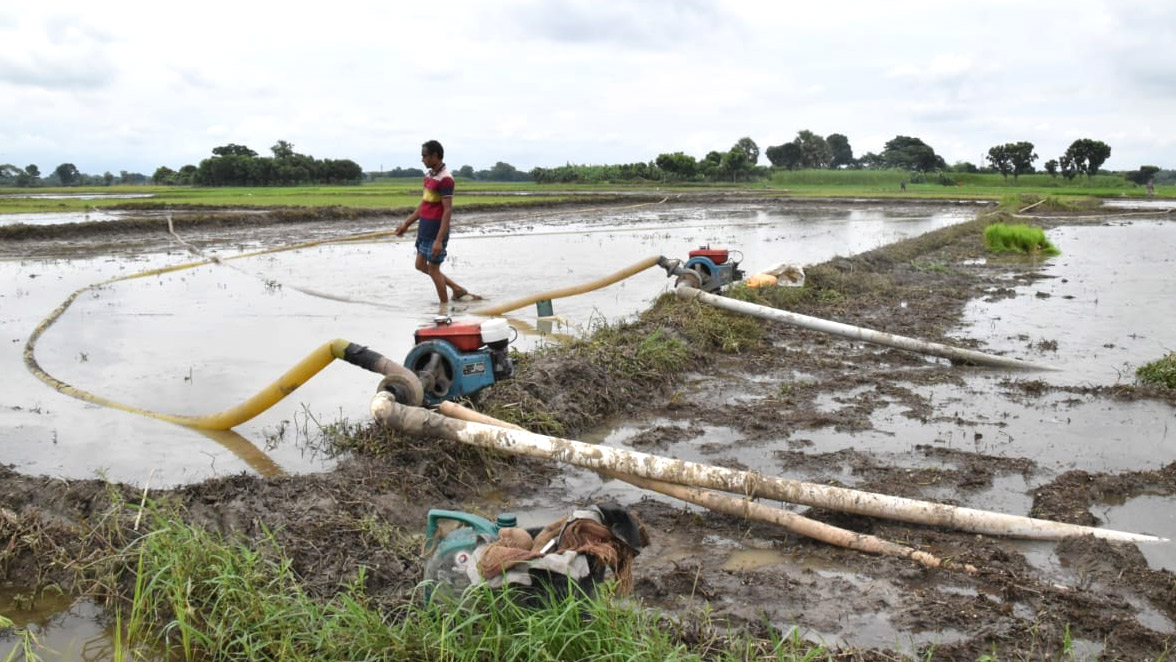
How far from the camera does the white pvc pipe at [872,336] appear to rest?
279 inches

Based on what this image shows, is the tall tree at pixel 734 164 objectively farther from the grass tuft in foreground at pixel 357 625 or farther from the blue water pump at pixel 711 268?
the grass tuft in foreground at pixel 357 625

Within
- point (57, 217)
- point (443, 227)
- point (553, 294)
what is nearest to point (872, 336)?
point (553, 294)

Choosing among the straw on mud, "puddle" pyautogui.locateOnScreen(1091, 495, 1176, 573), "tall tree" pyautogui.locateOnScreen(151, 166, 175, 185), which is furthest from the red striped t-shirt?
"tall tree" pyautogui.locateOnScreen(151, 166, 175, 185)

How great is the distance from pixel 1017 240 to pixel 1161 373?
11.5m

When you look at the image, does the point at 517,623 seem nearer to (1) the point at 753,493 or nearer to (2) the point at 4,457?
(1) the point at 753,493

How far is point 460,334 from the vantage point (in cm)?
491

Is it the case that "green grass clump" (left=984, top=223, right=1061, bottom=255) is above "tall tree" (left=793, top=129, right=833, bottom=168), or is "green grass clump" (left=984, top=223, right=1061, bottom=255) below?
below

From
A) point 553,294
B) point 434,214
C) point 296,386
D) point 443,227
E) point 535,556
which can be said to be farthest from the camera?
point 434,214

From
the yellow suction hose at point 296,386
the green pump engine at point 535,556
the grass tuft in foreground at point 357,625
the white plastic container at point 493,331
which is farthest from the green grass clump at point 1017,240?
the green pump engine at point 535,556

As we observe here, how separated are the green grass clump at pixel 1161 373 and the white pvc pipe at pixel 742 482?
318 centimetres

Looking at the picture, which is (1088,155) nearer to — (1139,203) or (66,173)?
(1139,203)

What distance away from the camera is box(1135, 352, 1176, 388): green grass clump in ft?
20.9

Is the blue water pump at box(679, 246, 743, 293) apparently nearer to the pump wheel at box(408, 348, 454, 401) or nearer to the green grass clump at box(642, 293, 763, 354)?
the green grass clump at box(642, 293, 763, 354)

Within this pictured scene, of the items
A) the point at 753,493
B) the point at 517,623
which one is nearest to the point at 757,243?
the point at 753,493
